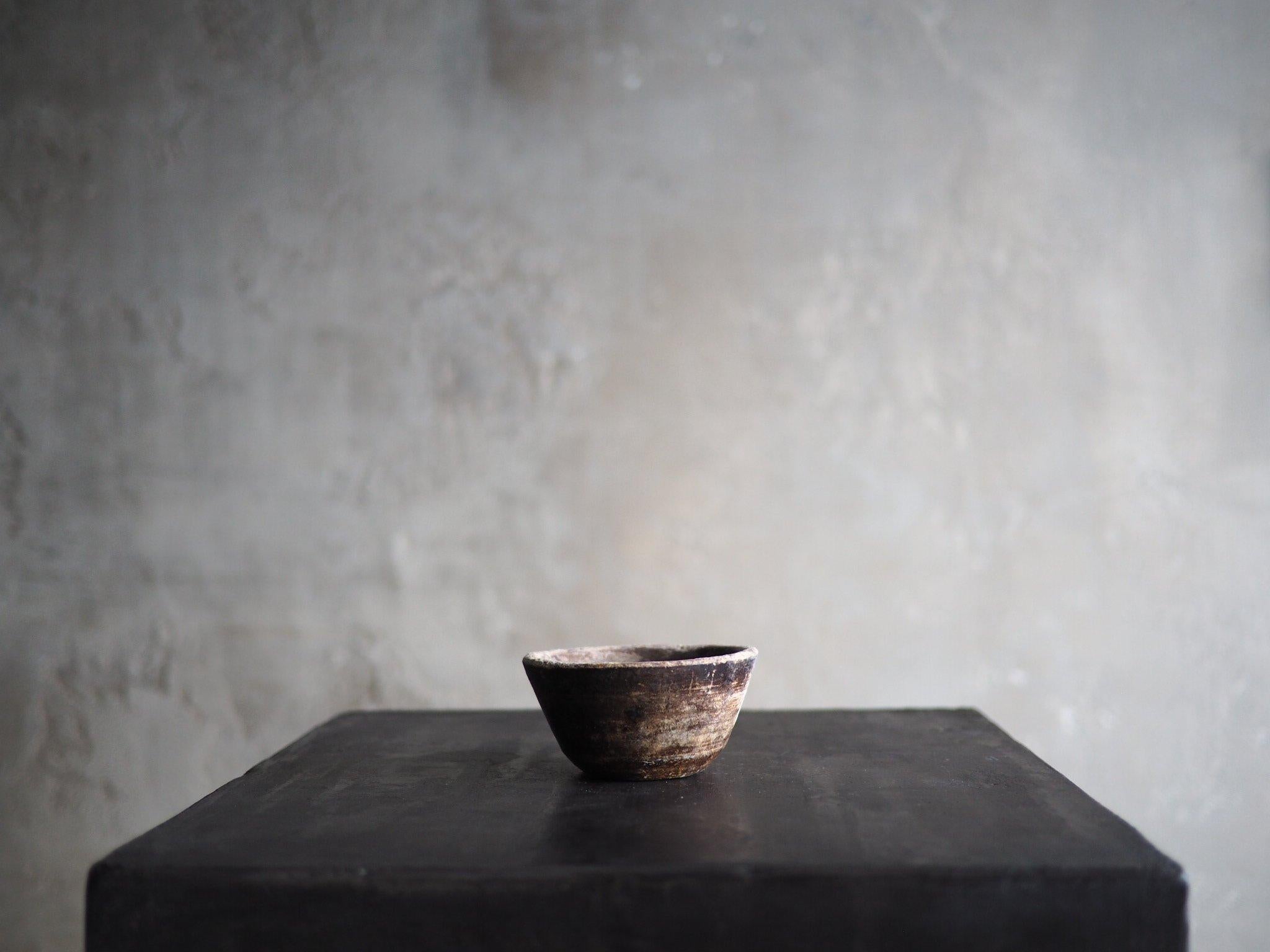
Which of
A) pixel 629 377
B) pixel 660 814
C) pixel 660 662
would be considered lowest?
pixel 660 814

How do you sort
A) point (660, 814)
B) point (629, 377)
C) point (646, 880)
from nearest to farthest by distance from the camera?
point (646, 880) < point (660, 814) < point (629, 377)

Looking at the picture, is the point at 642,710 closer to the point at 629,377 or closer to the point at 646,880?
the point at 646,880

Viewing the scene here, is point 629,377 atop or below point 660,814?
atop

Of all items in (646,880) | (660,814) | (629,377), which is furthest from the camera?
(629,377)

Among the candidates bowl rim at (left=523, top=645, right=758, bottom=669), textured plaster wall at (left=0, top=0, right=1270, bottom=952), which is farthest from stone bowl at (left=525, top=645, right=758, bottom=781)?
textured plaster wall at (left=0, top=0, right=1270, bottom=952)

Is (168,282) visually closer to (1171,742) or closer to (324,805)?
(324,805)

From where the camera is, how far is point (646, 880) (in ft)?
2.47

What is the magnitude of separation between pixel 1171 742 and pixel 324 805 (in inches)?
69.1

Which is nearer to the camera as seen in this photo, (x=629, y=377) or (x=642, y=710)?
(x=642, y=710)

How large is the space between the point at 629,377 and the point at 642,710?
48.0 inches

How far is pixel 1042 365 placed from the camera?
210cm

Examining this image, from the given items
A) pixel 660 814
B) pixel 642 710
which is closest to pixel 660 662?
pixel 642 710

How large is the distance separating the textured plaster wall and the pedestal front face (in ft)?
3.99

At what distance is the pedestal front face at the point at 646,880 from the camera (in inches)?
29.4
